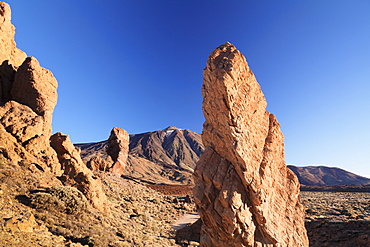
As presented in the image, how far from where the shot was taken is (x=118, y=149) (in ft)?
158

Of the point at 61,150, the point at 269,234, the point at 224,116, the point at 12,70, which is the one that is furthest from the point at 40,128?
the point at 269,234

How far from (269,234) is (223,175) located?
317 cm

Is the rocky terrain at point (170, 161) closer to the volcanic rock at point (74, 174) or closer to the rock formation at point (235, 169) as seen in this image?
the volcanic rock at point (74, 174)

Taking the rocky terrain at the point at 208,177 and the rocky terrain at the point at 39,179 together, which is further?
the rocky terrain at the point at 39,179

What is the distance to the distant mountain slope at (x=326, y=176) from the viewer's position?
5345 inches

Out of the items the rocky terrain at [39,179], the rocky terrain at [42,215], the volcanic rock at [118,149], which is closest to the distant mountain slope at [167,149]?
the volcanic rock at [118,149]

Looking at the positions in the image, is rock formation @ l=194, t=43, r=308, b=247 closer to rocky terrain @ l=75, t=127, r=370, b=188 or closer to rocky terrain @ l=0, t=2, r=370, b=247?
rocky terrain @ l=0, t=2, r=370, b=247

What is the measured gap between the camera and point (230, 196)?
769 cm

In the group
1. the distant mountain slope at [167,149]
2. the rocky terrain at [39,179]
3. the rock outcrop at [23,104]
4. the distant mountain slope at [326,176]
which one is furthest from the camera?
the distant mountain slope at [167,149]

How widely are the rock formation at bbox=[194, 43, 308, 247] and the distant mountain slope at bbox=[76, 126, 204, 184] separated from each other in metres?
94.0

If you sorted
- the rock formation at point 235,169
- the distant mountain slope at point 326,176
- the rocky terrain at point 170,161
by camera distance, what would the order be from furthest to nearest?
the distant mountain slope at point 326,176
the rocky terrain at point 170,161
the rock formation at point 235,169

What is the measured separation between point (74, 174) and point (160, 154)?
14213 cm

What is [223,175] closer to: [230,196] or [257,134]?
[230,196]

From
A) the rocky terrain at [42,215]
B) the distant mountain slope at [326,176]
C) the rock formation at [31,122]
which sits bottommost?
the distant mountain slope at [326,176]
